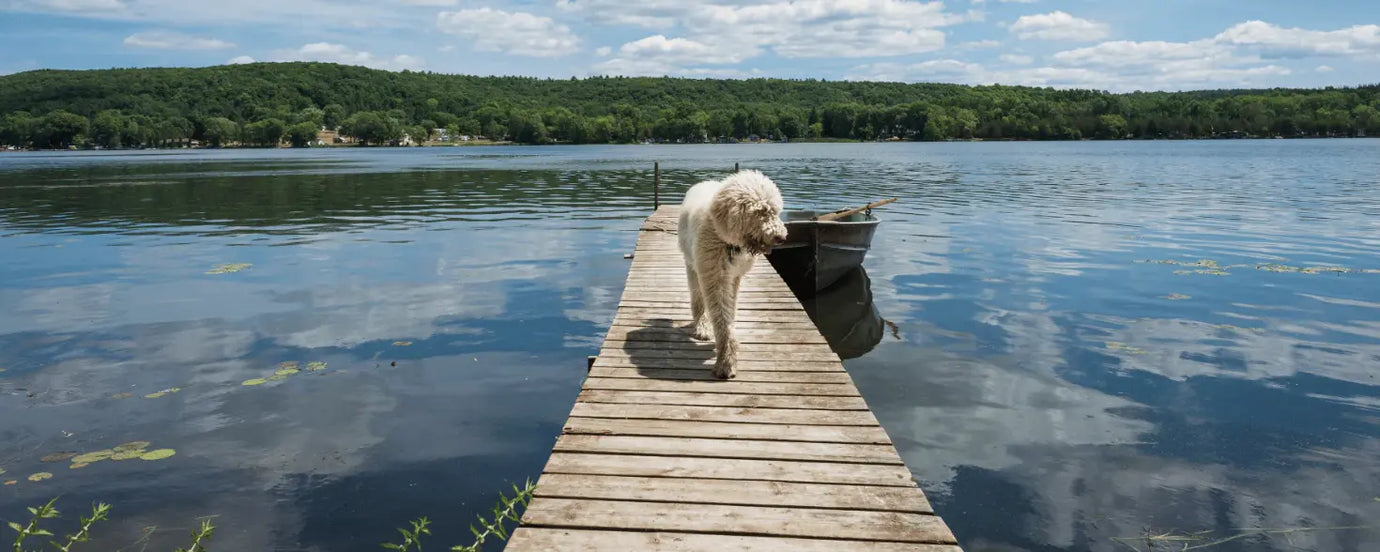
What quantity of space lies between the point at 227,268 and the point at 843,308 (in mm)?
12934

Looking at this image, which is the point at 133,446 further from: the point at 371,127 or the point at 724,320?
the point at 371,127

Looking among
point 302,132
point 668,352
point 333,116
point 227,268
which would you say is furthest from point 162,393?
point 333,116

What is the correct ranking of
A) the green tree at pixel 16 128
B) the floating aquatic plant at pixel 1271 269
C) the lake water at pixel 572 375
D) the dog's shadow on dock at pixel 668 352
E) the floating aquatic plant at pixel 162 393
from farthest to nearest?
the green tree at pixel 16 128 → the floating aquatic plant at pixel 1271 269 → the floating aquatic plant at pixel 162 393 → the dog's shadow on dock at pixel 668 352 → the lake water at pixel 572 375

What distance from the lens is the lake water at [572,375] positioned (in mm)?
6566

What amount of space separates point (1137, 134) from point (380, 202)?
164418 mm

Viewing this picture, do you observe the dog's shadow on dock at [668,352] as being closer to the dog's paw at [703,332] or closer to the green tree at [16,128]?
the dog's paw at [703,332]

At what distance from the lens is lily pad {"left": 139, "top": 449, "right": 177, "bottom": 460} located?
293 inches

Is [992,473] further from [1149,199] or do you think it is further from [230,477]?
[1149,199]

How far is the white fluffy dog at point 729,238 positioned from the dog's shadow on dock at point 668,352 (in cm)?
25

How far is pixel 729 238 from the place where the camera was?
21.5ft

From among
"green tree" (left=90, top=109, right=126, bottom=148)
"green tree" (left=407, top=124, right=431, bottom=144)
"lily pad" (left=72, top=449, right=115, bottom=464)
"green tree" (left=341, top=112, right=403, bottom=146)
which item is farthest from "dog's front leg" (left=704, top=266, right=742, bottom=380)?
"green tree" (left=90, top=109, right=126, bottom=148)

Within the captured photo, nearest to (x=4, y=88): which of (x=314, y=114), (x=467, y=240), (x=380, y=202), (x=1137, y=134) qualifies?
(x=314, y=114)

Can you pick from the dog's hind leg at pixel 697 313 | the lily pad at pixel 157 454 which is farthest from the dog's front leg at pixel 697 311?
the lily pad at pixel 157 454

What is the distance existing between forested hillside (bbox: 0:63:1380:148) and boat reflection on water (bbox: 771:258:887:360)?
153m
